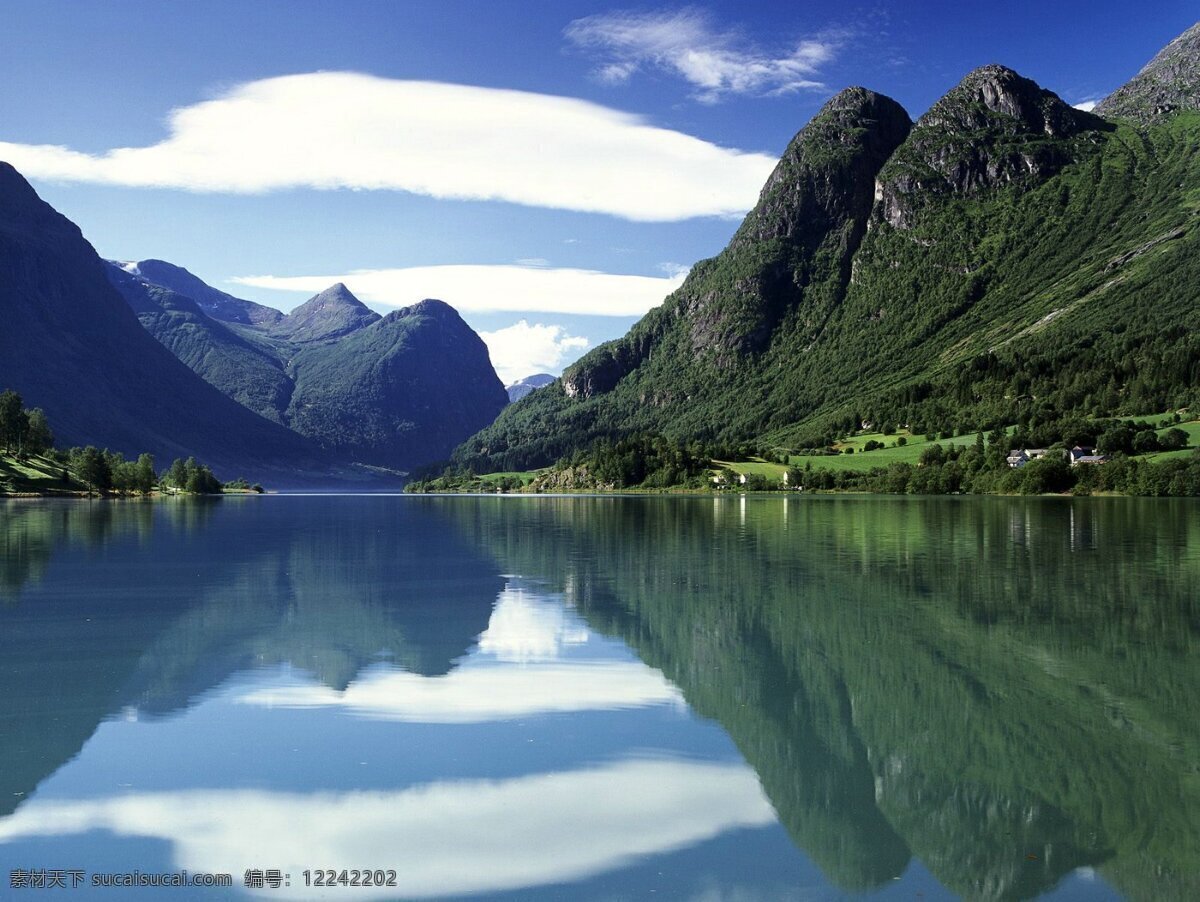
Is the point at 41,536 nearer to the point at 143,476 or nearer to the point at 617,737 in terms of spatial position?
the point at 617,737

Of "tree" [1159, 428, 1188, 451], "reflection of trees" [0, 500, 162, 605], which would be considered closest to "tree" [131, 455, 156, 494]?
"reflection of trees" [0, 500, 162, 605]

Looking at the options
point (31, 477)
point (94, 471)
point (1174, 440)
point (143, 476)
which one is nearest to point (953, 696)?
point (1174, 440)

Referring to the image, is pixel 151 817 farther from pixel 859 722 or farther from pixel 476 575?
pixel 476 575

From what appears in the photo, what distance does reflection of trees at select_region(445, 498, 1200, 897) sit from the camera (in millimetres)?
13211

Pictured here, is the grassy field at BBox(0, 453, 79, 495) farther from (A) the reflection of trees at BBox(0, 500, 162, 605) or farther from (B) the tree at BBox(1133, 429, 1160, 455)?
(B) the tree at BBox(1133, 429, 1160, 455)

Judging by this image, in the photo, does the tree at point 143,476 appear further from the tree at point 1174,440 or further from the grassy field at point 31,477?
the tree at point 1174,440

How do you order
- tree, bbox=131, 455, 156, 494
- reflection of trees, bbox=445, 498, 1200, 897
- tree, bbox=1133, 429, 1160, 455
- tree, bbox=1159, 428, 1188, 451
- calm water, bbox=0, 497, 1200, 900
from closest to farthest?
calm water, bbox=0, 497, 1200, 900, reflection of trees, bbox=445, 498, 1200, 897, tree, bbox=1159, 428, 1188, 451, tree, bbox=1133, 429, 1160, 455, tree, bbox=131, 455, 156, 494

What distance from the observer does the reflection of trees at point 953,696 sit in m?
13.2

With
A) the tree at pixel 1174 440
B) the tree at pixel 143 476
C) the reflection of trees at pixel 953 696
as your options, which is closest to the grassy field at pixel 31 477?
the tree at pixel 143 476

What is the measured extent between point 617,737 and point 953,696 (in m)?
7.90

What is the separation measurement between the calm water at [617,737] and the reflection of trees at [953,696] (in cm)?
8

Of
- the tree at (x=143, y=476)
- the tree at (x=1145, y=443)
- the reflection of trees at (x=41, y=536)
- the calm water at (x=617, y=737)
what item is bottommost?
the reflection of trees at (x=41, y=536)

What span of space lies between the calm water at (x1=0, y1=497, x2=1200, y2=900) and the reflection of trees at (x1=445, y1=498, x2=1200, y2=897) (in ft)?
0.28

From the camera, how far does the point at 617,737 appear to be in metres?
18.2
